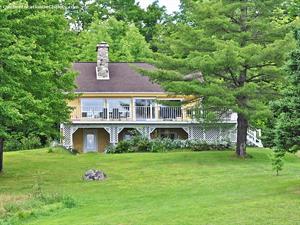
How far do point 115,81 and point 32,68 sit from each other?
67.4 ft

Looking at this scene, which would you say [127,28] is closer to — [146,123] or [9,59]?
[146,123]

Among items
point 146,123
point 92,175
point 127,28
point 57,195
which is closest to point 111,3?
point 127,28

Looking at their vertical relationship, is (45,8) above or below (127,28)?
below

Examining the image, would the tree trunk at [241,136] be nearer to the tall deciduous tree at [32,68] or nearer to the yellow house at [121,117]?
the yellow house at [121,117]

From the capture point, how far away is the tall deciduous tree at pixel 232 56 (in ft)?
91.8

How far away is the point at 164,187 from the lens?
66.2 ft

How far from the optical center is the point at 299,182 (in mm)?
18672

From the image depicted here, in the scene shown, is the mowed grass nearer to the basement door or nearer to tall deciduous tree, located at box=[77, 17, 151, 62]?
the basement door

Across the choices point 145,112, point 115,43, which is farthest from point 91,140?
point 115,43

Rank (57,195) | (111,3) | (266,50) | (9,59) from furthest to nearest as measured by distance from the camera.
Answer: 1. (111,3)
2. (266,50)
3. (9,59)
4. (57,195)

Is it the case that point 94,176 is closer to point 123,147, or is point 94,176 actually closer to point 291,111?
point 291,111

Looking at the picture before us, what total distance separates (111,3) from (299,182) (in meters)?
55.1

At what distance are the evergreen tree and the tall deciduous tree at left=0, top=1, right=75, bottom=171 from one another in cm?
839

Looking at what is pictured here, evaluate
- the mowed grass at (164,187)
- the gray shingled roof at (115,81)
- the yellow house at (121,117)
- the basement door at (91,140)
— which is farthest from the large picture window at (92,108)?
the mowed grass at (164,187)
